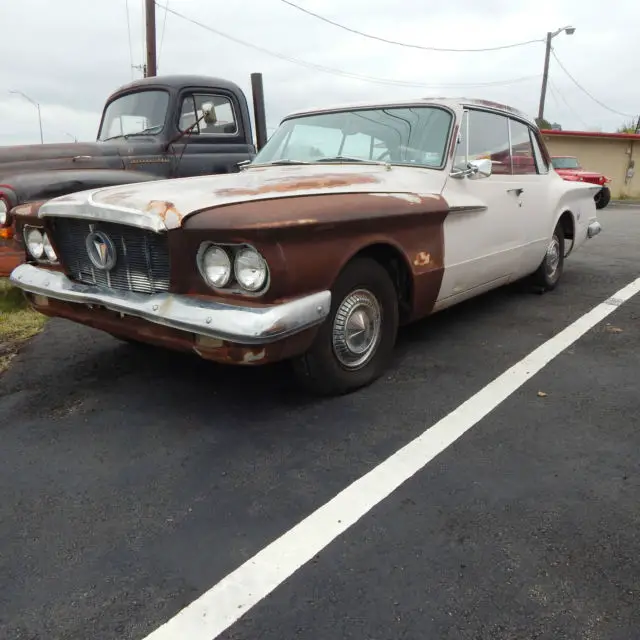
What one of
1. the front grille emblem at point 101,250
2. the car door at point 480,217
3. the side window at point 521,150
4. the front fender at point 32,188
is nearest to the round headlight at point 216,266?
the front grille emblem at point 101,250

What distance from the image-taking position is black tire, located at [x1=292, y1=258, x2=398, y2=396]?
9.71ft

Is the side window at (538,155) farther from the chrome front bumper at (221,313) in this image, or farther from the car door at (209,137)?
the chrome front bumper at (221,313)

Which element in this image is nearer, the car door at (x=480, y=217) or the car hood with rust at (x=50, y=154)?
the car door at (x=480, y=217)

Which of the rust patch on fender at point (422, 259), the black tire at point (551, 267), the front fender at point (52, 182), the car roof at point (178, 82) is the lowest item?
the black tire at point (551, 267)

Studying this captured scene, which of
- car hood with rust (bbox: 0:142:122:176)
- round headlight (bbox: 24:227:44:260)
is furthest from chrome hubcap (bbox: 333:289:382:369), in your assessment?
car hood with rust (bbox: 0:142:122:176)

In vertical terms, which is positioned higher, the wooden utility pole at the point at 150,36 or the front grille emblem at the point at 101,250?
the wooden utility pole at the point at 150,36

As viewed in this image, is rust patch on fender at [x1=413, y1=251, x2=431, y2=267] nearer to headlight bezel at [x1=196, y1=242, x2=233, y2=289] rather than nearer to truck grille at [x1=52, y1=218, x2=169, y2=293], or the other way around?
headlight bezel at [x1=196, y1=242, x2=233, y2=289]

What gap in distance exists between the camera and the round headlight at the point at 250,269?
8.30ft

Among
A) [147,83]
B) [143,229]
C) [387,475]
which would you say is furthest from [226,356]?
[147,83]

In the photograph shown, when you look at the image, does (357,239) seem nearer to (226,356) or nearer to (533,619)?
(226,356)

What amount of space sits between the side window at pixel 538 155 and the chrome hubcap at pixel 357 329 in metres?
2.75

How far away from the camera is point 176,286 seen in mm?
2699

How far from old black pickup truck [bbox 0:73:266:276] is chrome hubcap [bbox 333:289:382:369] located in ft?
9.67

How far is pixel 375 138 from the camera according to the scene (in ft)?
12.8
